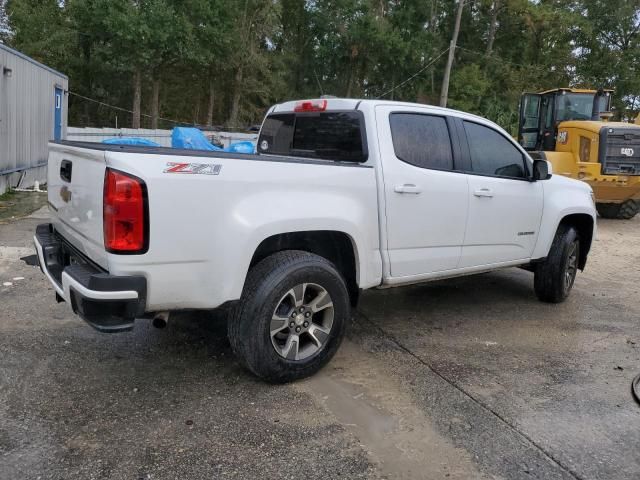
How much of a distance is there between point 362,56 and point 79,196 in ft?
151

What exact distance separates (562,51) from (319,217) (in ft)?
162

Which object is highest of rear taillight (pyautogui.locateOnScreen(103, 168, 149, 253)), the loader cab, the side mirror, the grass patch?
the loader cab

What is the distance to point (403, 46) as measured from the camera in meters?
44.3

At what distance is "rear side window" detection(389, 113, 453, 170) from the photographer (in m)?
4.32

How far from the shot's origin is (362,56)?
154 feet

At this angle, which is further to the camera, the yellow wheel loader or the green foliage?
the green foliage

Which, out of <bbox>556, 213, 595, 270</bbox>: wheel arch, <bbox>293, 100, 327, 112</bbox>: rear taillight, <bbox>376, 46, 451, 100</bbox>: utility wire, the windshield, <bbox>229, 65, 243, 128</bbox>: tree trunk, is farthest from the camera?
<bbox>376, 46, 451, 100</bbox>: utility wire

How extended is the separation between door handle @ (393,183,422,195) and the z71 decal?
144 centimetres

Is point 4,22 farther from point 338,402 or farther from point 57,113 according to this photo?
point 338,402

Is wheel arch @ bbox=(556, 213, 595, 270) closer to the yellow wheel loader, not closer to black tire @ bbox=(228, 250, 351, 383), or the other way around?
black tire @ bbox=(228, 250, 351, 383)

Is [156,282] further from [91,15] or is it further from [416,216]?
[91,15]

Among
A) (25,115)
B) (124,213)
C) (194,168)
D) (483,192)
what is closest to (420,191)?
(483,192)

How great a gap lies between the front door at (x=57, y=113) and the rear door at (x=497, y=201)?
12.3 metres

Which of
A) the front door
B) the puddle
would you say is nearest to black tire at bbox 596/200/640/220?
the puddle
